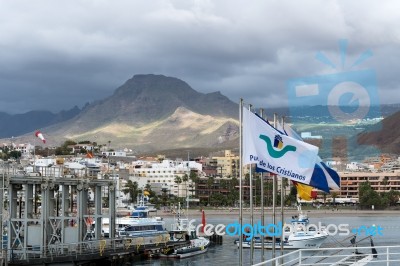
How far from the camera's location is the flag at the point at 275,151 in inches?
1067

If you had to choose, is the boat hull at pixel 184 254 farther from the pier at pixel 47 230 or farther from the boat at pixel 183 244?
the pier at pixel 47 230

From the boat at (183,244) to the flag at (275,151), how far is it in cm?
4385

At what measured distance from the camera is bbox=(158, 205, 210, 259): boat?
7094cm

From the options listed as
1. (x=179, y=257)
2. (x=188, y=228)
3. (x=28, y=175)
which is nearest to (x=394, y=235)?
(x=188, y=228)

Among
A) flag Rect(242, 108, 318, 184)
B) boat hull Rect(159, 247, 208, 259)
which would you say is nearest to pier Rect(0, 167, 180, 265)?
boat hull Rect(159, 247, 208, 259)

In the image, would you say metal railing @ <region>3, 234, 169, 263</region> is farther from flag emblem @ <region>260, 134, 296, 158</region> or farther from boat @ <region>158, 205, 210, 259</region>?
flag emblem @ <region>260, 134, 296, 158</region>

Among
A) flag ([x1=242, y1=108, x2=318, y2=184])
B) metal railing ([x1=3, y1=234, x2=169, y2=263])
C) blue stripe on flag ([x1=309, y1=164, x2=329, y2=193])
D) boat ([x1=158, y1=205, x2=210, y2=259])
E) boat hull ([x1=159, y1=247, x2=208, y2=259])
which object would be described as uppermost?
flag ([x1=242, y1=108, x2=318, y2=184])

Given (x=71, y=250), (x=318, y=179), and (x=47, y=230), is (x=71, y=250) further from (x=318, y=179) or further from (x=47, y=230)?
(x=318, y=179)

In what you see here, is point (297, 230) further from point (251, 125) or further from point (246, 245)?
point (251, 125)

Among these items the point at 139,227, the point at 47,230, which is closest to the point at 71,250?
the point at 47,230

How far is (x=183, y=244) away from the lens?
74.5 m

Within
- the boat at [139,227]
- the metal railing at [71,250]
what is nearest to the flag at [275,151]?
the metal railing at [71,250]

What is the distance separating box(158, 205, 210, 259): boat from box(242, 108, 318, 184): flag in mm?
43846

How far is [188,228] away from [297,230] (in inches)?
510
